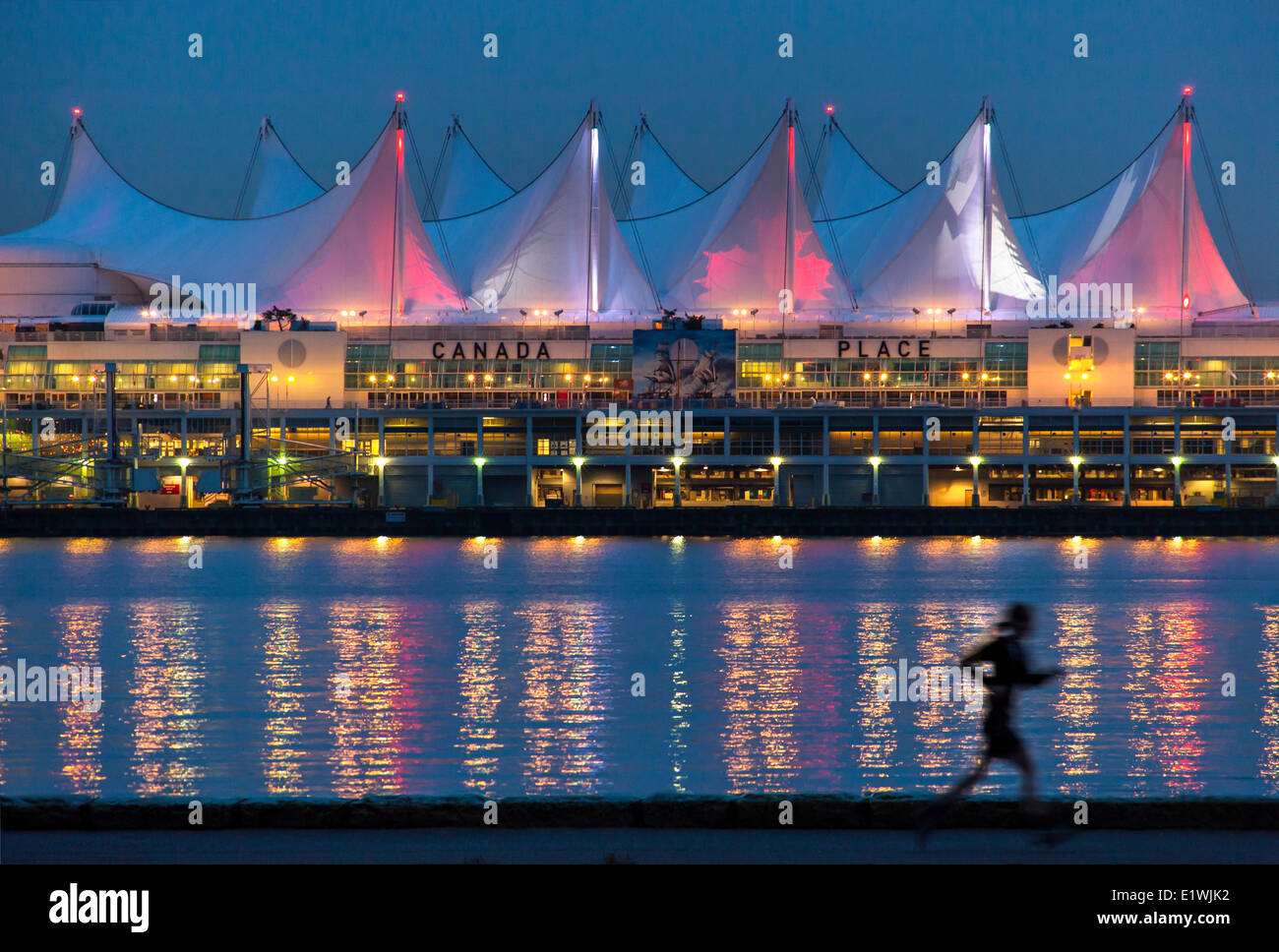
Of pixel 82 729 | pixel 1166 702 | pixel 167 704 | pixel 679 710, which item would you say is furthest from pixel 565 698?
pixel 1166 702

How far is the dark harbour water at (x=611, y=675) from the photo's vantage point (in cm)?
1212

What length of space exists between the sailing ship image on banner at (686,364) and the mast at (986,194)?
13.2 metres

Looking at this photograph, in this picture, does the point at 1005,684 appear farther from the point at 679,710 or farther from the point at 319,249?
the point at 319,249

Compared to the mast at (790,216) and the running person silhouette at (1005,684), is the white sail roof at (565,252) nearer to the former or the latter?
the mast at (790,216)

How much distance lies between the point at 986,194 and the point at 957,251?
2.81 metres

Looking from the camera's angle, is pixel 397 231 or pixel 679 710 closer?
pixel 679 710

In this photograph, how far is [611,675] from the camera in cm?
1909

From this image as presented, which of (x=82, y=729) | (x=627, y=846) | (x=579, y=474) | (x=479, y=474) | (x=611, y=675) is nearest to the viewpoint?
(x=627, y=846)

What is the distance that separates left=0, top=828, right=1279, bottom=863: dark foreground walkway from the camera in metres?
7.53

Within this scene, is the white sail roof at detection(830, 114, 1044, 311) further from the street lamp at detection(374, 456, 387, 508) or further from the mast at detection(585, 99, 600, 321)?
the street lamp at detection(374, 456, 387, 508)

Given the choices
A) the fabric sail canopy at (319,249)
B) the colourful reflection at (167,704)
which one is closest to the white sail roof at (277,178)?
the fabric sail canopy at (319,249)

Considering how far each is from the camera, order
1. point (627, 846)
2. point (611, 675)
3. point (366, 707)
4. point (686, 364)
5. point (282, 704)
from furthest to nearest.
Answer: point (686, 364), point (611, 675), point (282, 704), point (366, 707), point (627, 846)
